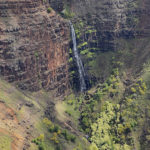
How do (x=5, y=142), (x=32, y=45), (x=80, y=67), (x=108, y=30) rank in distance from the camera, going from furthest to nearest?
(x=108, y=30) → (x=80, y=67) → (x=32, y=45) → (x=5, y=142)

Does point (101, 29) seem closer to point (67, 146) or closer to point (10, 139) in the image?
point (67, 146)

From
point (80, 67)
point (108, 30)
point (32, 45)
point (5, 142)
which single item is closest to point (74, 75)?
point (80, 67)

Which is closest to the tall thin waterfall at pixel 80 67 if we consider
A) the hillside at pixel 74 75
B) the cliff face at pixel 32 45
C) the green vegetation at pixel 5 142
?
the hillside at pixel 74 75

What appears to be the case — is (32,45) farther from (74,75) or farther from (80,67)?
(80,67)

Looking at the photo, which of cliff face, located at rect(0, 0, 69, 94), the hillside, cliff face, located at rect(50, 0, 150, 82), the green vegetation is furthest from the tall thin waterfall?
the green vegetation

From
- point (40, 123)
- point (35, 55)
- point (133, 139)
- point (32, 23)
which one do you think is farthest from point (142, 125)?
point (32, 23)

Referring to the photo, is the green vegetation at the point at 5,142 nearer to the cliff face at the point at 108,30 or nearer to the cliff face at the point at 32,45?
the cliff face at the point at 32,45

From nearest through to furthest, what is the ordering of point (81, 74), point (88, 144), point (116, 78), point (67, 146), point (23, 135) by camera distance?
point (23, 135) < point (67, 146) < point (88, 144) < point (116, 78) < point (81, 74)

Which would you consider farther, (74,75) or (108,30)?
(108,30)
